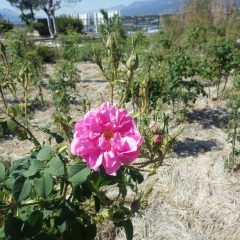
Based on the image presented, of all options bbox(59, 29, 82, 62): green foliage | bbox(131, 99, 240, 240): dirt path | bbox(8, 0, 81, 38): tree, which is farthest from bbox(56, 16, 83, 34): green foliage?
bbox(131, 99, 240, 240): dirt path

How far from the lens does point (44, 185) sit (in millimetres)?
933

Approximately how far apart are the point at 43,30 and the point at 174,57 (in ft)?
68.5

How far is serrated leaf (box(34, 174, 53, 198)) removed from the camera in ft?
3.03

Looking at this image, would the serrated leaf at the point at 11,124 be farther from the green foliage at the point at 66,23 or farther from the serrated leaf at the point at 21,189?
the green foliage at the point at 66,23

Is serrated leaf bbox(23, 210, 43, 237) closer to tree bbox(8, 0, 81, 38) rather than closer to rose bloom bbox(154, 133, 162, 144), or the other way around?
rose bloom bbox(154, 133, 162, 144)

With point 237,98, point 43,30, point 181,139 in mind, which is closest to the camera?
point 237,98

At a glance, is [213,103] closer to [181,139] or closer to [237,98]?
[181,139]

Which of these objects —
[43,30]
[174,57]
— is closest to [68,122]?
[174,57]

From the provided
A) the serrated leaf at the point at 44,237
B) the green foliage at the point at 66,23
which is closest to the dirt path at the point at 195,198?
the serrated leaf at the point at 44,237

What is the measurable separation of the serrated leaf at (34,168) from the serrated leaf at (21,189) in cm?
2

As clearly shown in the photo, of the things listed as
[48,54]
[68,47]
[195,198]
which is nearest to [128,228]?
[195,198]

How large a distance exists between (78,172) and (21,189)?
0.61 ft

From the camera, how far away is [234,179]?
3037mm

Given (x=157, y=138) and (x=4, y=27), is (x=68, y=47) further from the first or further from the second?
(x=4, y=27)
